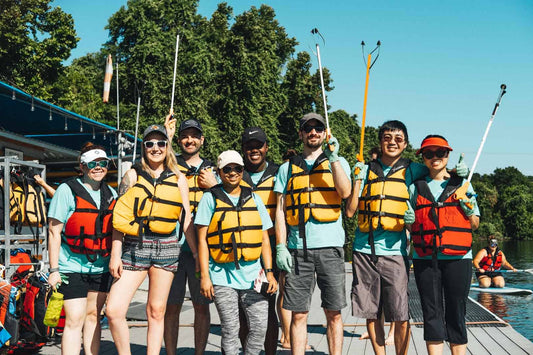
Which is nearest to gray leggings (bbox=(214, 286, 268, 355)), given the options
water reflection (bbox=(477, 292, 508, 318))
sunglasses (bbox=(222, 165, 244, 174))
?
sunglasses (bbox=(222, 165, 244, 174))

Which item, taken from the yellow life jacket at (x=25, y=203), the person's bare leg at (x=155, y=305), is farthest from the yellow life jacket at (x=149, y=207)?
the yellow life jacket at (x=25, y=203)

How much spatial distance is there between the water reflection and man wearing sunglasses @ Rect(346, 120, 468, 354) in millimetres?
10240

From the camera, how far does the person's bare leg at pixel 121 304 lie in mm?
4137

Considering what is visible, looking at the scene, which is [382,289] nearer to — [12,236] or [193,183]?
[193,183]

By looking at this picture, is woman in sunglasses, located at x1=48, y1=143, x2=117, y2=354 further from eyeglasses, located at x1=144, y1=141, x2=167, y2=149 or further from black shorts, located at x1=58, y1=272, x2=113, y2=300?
eyeglasses, located at x1=144, y1=141, x2=167, y2=149

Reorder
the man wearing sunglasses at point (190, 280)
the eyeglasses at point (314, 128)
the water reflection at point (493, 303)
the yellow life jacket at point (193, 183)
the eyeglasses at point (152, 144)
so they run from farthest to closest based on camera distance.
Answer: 1. the water reflection at point (493, 303)
2. the yellow life jacket at point (193, 183)
3. the man wearing sunglasses at point (190, 280)
4. the eyeglasses at point (314, 128)
5. the eyeglasses at point (152, 144)

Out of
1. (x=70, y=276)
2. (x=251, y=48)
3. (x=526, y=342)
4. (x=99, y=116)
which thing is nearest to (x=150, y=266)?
(x=70, y=276)

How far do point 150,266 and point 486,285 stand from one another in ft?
51.0

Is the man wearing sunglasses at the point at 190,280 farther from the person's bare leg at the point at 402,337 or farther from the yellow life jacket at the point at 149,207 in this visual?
the person's bare leg at the point at 402,337

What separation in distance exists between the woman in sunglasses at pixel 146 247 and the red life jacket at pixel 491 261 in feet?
49.4

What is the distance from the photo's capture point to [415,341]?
6113mm

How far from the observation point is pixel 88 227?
445cm

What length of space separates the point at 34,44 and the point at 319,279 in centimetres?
2785

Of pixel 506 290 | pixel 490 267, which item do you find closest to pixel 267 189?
pixel 506 290
